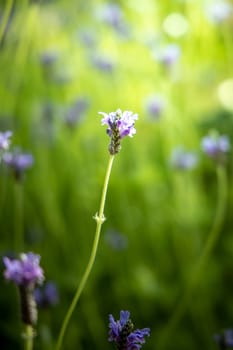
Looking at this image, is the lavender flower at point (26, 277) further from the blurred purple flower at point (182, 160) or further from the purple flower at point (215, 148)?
the blurred purple flower at point (182, 160)

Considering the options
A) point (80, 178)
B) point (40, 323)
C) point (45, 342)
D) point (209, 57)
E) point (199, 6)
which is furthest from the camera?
point (209, 57)

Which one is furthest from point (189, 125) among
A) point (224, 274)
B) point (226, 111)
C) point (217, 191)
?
point (224, 274)

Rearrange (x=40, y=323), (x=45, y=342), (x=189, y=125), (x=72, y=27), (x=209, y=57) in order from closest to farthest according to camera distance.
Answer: (x=45, y=342) → (x=40, y=323) → (x=189, y=125) → (x=72, y=27) → (x=209, y=57)

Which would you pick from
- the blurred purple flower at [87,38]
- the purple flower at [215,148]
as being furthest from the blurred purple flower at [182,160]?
the blurred purple flower at [87,38]

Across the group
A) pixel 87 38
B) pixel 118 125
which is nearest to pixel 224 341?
pixel 118 125

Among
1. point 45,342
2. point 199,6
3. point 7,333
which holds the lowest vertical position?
point 45,342

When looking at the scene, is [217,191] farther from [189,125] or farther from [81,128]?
[81,128]

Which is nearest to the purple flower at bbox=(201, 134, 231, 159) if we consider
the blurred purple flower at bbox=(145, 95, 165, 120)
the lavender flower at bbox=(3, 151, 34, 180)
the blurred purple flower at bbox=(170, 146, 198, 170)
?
the blurred purple flower at bbox=(170, 146, 198, 170)
